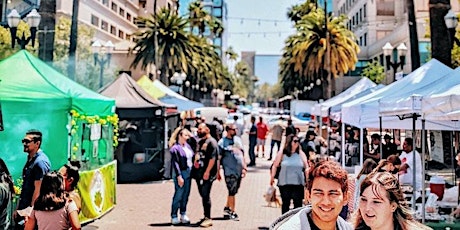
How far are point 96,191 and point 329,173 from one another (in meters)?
7.19

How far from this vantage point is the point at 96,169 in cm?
916

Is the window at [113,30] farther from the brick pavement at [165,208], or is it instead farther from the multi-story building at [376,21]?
the brick pavement at [165,208]

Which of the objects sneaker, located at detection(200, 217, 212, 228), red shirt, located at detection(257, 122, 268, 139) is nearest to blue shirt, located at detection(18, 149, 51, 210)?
sneaker, located at detection(200, 217, 212, 228)

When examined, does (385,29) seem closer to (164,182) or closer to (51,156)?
(164,182)

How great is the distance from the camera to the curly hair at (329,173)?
104 inches

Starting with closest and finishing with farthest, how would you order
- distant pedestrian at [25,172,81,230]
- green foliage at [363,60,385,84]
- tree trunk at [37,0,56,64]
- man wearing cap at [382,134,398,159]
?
1. distant pedestrian at [25,172,81,230]
2. man wearing cap at [382,134,398,159]
3. tree trunk at [37,0,56,64]
4. green foliage at [363,60,385,84]

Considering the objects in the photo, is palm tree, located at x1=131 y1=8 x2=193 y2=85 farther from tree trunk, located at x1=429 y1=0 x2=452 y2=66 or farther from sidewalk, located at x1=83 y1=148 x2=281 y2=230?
tree trunk, located at x1=429 y1=0 x2=452 y2=66

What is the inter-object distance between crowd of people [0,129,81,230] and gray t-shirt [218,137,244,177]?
4.11 metres

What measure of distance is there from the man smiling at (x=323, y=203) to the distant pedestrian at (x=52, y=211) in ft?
8.09

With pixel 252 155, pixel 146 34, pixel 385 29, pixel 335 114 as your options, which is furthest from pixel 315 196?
pixel 385 29

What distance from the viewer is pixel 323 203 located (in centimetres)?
258

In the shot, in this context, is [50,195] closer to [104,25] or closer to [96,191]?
[96,191]

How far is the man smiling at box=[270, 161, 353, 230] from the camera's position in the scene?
2.57m

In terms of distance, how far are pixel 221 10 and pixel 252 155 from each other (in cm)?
14595
